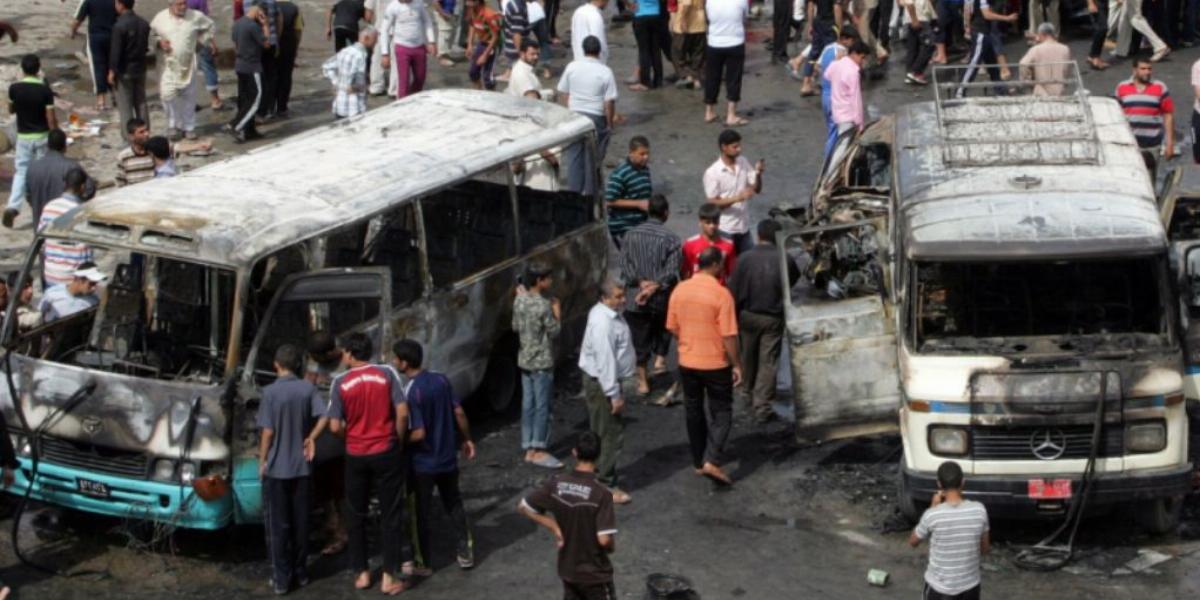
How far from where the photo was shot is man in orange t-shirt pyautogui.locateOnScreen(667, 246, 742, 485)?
12516 millimetres

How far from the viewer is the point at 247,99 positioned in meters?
20.7

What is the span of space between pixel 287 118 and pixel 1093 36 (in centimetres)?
1022

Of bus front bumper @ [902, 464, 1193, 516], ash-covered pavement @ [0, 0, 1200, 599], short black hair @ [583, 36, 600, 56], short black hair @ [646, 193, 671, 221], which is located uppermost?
short black hair @ [583, 36, 600, 56]

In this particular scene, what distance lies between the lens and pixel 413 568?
11422mm

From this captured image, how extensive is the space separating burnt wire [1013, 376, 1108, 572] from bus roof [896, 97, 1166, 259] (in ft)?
2.96

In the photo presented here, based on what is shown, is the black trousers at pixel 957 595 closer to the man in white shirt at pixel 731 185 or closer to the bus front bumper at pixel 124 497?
the bus front bumper at pixel 124 497

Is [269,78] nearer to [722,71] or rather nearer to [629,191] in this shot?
[722,71]

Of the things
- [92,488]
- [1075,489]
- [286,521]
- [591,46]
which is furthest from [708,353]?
[591,46]

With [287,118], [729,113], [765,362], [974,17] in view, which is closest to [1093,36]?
[974,17]

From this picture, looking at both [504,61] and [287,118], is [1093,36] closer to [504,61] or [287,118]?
[504,61]

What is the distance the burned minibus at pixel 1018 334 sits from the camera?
36.5 ft

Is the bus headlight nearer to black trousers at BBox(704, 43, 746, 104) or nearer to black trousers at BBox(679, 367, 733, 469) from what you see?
black trousers at BBox(679, 367, 733, 469)

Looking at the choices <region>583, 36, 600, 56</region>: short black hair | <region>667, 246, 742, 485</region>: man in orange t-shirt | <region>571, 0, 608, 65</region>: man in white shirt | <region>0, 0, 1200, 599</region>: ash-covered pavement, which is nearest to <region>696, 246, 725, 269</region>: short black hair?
<region>667, 246, 742, 485</region>: man in orange t-shirt

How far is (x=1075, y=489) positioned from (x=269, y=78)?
12.6 m
